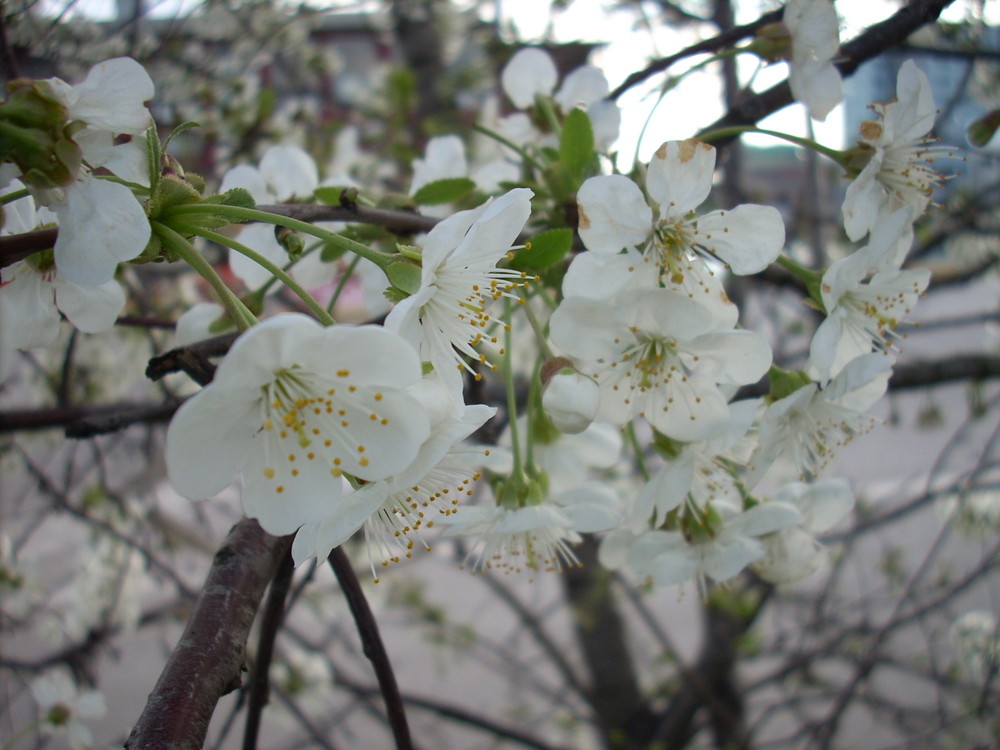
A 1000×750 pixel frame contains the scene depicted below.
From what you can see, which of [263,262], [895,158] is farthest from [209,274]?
[895,158]

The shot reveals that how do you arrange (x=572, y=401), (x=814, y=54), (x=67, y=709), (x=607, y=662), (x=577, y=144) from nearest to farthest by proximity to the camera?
(x=572, y=401), (x=577, y=144), (x=814, y=54), (x=67, y=709), (x=607, y=662)

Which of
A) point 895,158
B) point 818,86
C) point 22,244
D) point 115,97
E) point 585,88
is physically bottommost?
point 22,244

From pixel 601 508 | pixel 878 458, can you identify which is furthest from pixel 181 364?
pixel 878 458

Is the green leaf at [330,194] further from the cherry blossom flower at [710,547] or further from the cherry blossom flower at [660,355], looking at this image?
the cherry blossom flower at [710,547]

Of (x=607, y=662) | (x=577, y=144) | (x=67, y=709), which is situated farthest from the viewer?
(x=607, y=662)

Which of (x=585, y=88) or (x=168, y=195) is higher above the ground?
(x=585, y=88)

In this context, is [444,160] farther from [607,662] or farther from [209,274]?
[607,662]

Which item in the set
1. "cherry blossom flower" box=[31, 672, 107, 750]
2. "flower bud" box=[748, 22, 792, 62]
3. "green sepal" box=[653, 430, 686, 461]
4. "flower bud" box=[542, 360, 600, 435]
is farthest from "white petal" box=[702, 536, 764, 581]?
"cherry blossom flower" box=[31, 672, 107, 750]

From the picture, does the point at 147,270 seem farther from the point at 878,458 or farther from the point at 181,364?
the point at 878,458
